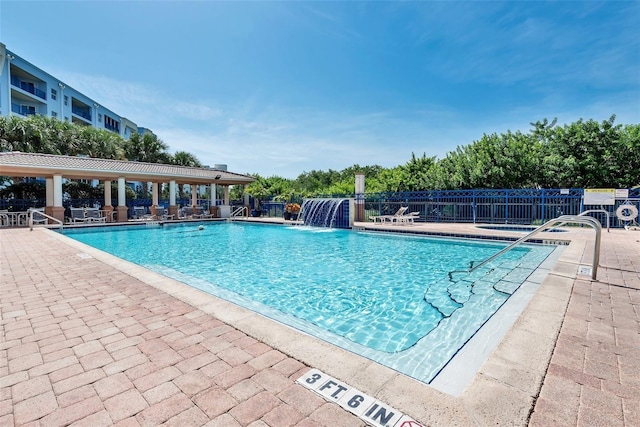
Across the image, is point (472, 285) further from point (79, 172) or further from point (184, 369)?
point (79, 172)

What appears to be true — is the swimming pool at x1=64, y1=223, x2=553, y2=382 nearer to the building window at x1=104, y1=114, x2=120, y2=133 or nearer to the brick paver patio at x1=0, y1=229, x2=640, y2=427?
the brick paver patio at x1=0, y1=229, x2=640, y2=427

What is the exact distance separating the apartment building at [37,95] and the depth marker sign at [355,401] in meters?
34.8

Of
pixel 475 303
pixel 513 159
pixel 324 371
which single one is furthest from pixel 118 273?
pixel 513 159

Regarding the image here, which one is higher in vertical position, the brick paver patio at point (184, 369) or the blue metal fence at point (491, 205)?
the blue metal fence at point (491, 205)

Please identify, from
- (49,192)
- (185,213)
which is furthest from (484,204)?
(49,192)

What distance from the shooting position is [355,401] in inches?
74.0

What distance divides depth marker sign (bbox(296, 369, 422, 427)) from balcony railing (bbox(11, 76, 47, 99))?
37.8 metres

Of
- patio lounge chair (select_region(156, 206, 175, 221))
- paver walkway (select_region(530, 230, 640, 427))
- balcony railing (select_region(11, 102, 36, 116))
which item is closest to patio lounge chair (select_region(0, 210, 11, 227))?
patio lounge chair (select_region(156, 206, 175, 221))

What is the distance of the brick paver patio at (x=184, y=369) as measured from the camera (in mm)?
1767

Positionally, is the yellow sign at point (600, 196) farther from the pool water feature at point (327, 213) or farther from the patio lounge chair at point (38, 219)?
the patio lounge chair at point (38, 219)

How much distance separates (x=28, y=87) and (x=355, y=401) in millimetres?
39593

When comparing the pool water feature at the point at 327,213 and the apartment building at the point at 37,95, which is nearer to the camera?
the pool water feature at the point at 327,213

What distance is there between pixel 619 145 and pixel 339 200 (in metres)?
14.1

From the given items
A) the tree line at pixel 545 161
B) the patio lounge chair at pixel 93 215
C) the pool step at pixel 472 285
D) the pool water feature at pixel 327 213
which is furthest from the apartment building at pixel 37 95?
the pool step at pixel 472 285
